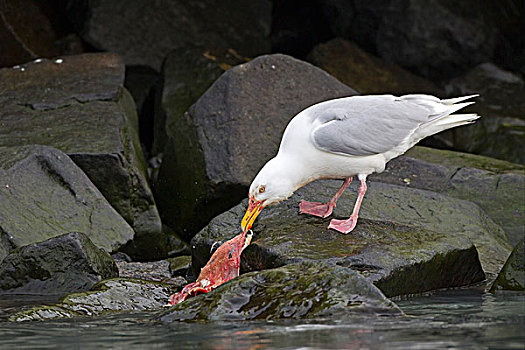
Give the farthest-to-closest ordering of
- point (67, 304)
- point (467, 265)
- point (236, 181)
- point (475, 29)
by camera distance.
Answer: point (475, 29) → point (236, 181) → point (467, 265) → point (67, 304)

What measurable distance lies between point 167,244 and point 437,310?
14.0 feet

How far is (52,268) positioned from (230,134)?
102 inches

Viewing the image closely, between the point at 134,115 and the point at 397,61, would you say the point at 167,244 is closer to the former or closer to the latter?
the point at 134,115

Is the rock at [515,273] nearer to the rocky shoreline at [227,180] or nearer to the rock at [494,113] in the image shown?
the rocky shoreline at [227,180]

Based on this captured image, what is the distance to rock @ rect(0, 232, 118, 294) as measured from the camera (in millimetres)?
6438

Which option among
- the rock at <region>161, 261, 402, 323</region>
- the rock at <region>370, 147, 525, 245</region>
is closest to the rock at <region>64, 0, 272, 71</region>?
the rock at <region>370, 147, 525, 245</region>

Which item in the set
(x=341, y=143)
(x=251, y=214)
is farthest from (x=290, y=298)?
(x=341, y=143)

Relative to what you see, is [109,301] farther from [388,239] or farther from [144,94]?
[144,94]

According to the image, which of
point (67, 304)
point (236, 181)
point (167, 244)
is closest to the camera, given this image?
point (67, 304)

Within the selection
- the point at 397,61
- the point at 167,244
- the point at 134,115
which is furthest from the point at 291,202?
the point at 397,61

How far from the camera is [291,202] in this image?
723 cm

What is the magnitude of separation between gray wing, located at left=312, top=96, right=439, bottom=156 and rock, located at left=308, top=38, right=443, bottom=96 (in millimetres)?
4950

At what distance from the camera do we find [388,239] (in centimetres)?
641

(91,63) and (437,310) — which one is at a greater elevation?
(91,63)
